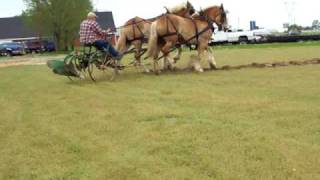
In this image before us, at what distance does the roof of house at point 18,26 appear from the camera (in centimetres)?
10031

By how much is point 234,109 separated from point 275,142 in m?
2.71

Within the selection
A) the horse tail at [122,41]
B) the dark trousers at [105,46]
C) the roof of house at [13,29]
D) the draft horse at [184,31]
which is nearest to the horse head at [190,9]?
the draft horse at [184,31]

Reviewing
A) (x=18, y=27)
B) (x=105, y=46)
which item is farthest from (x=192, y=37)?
(x=18, y=27)

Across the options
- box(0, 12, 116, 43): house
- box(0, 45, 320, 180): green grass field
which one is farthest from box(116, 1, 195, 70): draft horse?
box(0, 12, 116, 43): house

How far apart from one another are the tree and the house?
28.9 metres

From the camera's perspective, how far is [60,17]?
68.5m

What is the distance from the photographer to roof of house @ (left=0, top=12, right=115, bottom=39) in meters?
100

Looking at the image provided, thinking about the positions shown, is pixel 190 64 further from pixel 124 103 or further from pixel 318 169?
pixel 318 169

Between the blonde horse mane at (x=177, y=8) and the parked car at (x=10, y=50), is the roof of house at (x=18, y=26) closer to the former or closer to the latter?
the parked car at (x=10, y=50)

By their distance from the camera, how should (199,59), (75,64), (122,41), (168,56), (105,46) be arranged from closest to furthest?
1. (105,46)
2. (75,64)
3. (199,59)
4. (122,41)
5. (168,56)

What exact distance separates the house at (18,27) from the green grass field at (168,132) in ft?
287

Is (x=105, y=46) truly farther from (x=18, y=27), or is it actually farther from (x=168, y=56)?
(x=18, y=27)

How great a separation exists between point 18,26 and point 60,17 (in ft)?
120

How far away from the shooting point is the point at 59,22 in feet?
225
